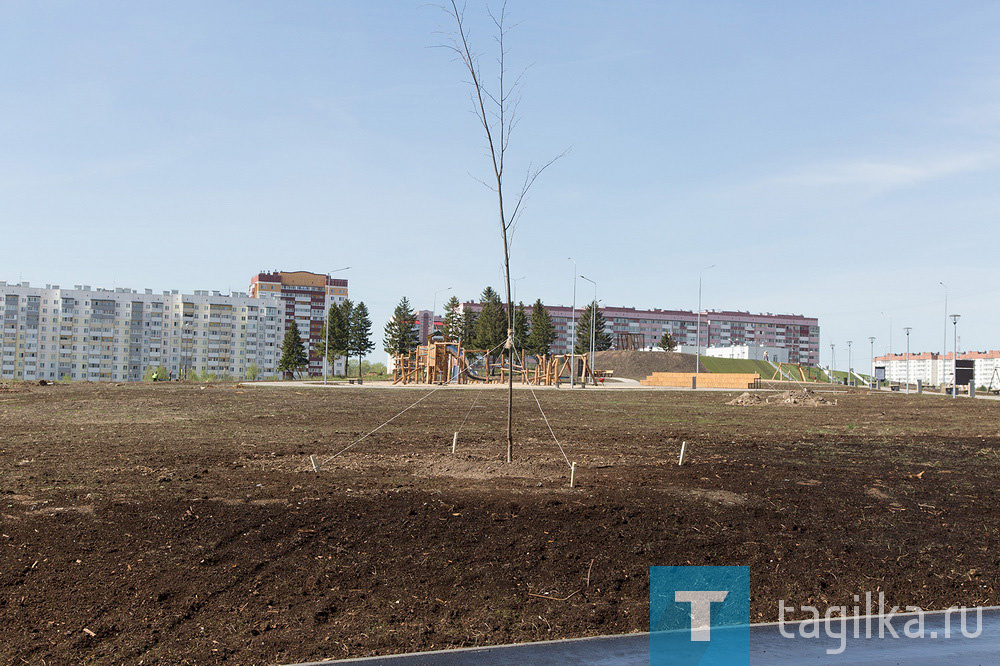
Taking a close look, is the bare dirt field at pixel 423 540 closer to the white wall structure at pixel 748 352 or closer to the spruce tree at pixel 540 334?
the spruce tree at pixel 540 334

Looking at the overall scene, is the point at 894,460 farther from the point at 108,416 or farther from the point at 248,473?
the point at 108,416

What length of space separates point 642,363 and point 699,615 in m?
76.9

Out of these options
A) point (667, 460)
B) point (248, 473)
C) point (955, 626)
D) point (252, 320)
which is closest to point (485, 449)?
point (667, 460)

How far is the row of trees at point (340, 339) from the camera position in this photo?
293 ft

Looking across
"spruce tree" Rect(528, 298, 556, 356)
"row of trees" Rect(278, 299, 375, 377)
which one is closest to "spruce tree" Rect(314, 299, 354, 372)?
"row of trees" Rect(278, 299, 375, 377)

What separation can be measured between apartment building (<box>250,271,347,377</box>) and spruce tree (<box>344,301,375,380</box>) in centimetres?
7336

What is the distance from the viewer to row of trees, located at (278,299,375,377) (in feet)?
293

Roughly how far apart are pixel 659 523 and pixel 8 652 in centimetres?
477

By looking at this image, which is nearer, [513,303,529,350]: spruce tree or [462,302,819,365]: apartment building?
[513,303,529,350]: spruce tree

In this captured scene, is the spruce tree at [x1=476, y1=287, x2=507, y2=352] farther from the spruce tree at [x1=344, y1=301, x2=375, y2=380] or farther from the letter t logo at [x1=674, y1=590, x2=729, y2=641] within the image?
the letter t logo at [x1=674, y1=590, x2=729, y2=641]

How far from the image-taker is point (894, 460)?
1099 cm

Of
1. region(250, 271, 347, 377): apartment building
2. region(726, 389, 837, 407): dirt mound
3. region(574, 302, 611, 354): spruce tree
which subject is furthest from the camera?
region(250, 271, 347, 377): apartment building

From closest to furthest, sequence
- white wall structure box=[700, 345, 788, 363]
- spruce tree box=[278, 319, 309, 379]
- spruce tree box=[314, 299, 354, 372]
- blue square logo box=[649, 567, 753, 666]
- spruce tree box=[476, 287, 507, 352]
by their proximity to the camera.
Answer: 1. blue square logo box=[649, 567, 753, 666]
2. spruce tree box=[314, 299, 354, 372]
3. spruce tree box=[278, 319, 309, 379]
4. spruce tree box=[476, 287, 507, 352]
5. white wall structure box=[700, 345, 788, 363]

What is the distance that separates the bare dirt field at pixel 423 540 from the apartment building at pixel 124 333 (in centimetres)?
11134
